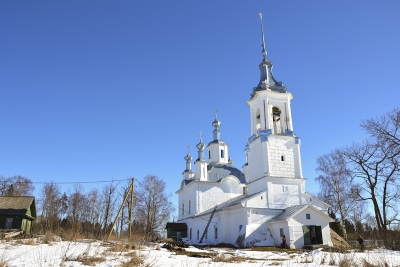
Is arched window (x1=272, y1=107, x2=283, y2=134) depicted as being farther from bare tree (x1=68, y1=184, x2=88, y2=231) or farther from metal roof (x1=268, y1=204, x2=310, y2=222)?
bare tree (x1=68, y1=184, x2=88, y2=231)

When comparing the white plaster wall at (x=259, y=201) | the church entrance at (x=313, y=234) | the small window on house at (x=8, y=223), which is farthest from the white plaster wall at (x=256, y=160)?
the small window on house at (x=8, y=223)

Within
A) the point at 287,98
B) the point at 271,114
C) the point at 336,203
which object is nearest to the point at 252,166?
the point at 271,114

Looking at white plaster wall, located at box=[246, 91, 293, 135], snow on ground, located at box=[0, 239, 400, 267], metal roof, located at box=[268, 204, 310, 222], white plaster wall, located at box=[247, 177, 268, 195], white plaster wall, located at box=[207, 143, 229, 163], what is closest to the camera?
snow on ground, located at box=[0, 239, 400, 267]

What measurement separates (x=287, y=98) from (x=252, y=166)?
281 inches

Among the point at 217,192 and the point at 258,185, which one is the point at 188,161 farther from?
the point at 258,185

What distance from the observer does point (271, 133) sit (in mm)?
27453

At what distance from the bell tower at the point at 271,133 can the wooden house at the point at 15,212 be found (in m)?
20.6

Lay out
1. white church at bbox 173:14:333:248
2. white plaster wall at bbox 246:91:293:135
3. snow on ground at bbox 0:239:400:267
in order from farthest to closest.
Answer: white plaster wall at bbox 246:91:293:135, white church at bbox 173:14:333:248, snow on ground at bbox 0:239:400:267

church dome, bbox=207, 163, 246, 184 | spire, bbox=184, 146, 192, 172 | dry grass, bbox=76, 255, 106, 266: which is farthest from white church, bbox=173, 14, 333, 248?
dry grass, bbox=76, 255, 106, 266

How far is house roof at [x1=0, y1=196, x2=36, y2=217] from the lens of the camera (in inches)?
1113

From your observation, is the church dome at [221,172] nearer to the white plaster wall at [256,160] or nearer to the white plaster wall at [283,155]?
the white plaster wall at [256,160]

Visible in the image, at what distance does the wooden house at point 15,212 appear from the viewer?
2810cm

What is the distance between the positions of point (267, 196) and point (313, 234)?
4.51 metres

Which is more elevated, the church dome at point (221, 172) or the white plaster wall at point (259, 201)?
the church dome at point (221, 172)
